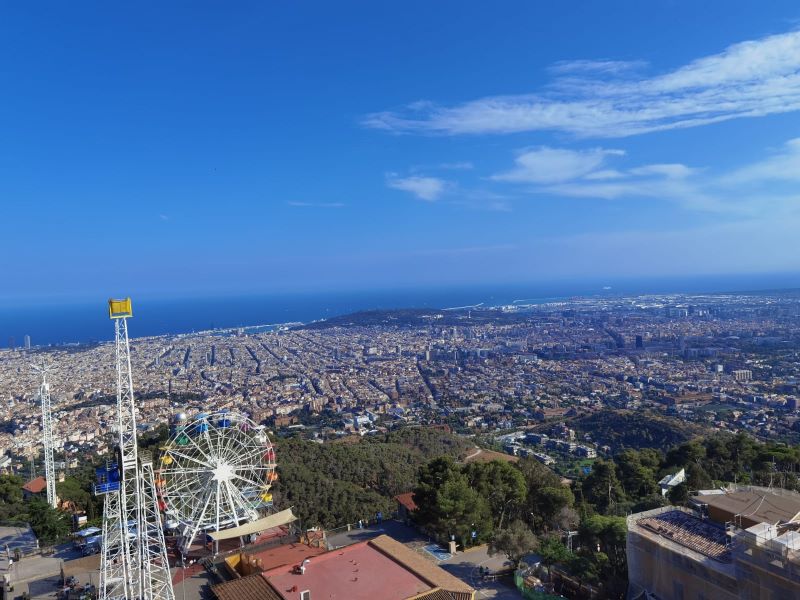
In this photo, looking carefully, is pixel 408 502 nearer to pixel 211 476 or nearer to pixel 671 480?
pixel 211 476

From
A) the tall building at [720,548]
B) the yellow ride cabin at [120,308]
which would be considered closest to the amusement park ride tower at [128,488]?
the yellow ride cabin at [120,308]

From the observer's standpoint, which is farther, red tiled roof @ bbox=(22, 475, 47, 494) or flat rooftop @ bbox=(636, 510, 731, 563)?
red tiled roof @ bbox=(22, 475, 47, 494)

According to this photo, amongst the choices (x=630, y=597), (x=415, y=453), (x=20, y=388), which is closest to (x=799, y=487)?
(x=630, y=597)

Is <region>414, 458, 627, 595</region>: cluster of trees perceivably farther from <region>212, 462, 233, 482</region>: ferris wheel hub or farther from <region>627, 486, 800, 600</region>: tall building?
<region>212, 462, 233, 482</region>: ferris wheel hub

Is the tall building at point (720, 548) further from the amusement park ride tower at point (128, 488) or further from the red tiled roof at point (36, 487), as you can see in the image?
the red tiled roof at point (36, 487)

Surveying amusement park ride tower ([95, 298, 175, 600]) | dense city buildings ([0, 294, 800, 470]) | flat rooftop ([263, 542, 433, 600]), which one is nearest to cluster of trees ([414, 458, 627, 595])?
flat rooftop ([263, 542, 433, 600])

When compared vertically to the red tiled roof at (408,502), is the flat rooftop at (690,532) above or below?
above

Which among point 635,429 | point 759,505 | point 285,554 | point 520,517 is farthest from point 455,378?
point 759,505
